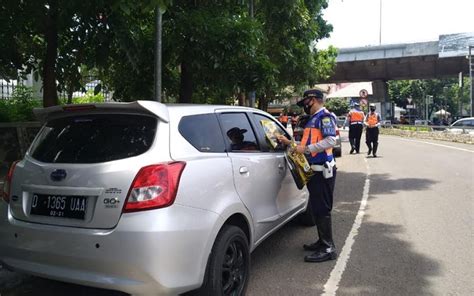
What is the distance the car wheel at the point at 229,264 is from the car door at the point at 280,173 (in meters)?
1.02

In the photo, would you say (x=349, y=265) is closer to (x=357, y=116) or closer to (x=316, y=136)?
(x=316, y=136)

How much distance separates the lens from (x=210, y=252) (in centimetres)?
368

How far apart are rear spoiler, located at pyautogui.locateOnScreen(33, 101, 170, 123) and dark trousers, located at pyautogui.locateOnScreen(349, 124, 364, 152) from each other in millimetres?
14944

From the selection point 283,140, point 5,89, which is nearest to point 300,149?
point 283,140

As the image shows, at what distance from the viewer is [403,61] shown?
44156 mm

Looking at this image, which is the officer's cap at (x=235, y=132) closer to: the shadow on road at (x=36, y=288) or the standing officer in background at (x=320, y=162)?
the standing officer in background at (x=320, y=162)

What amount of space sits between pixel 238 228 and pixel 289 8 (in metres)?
8.04

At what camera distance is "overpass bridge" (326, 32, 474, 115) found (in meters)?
39.6

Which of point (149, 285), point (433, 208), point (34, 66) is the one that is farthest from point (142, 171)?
point (34, 66)

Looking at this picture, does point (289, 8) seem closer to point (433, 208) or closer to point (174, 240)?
point (433, 208)

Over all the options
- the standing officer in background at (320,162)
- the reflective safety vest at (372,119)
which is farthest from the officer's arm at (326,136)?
the reflective safety vest at (372,119)

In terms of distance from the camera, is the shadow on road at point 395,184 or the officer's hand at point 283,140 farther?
the shadow on road at point 395,184

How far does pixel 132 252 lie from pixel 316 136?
272 cm

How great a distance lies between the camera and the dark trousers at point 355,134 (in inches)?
708
